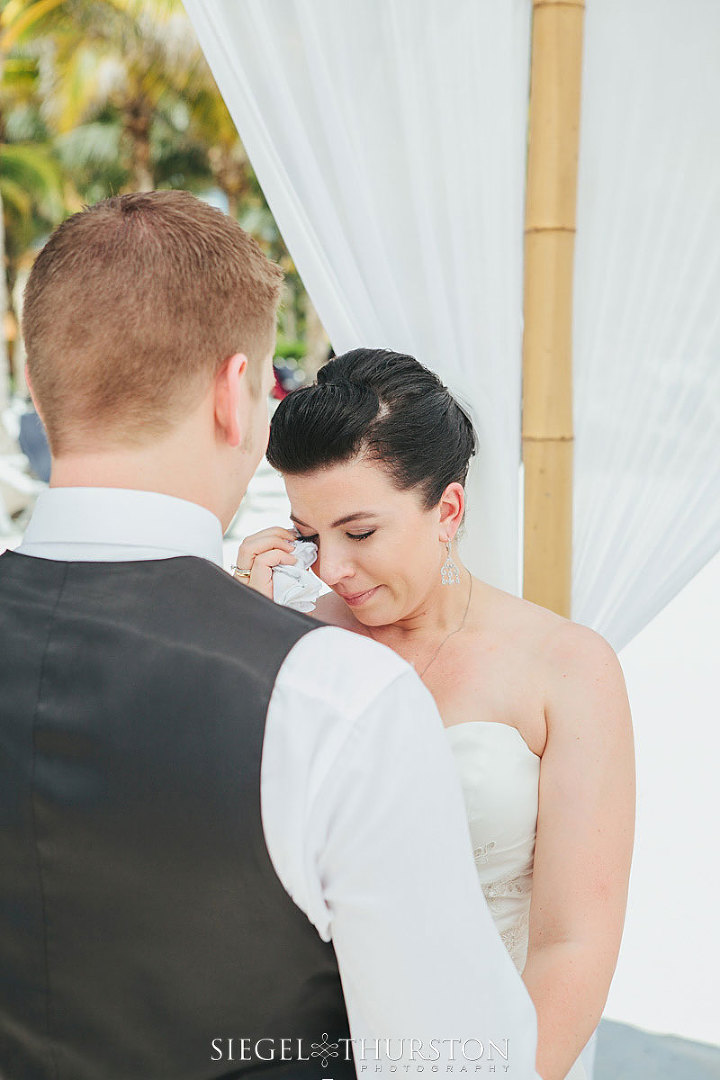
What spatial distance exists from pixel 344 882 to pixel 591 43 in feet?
6.62

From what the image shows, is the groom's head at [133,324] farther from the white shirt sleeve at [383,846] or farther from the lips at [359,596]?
the lips at [359,596]

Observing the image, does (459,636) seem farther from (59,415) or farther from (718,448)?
(59,415)

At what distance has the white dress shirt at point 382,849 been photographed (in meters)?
0.95

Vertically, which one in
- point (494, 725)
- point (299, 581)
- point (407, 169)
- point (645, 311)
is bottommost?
point (494, 725)

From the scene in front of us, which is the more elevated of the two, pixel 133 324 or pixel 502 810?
pixel 133 324

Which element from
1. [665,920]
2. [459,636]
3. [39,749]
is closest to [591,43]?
[459,636]

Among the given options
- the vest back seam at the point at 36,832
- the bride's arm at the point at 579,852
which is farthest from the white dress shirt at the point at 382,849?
the bride's arm at the point at 579,852

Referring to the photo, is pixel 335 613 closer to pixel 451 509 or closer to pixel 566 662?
pixel 451 509

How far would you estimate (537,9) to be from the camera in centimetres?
226

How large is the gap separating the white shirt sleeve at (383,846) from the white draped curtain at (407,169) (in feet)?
4.46

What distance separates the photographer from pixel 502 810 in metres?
1.83

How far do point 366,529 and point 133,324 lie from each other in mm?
920

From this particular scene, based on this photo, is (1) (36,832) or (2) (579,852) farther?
(2) (579,852)

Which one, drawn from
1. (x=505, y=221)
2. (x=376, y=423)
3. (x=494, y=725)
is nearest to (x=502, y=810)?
(x=494, y=725)
